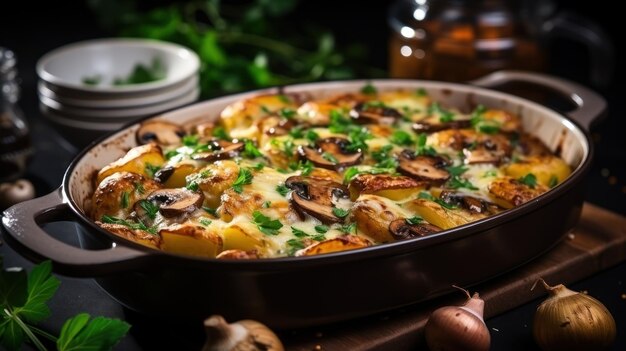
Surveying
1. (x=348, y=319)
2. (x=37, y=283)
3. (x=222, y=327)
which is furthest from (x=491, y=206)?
(x=37, y=283)

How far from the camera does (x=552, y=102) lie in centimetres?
486

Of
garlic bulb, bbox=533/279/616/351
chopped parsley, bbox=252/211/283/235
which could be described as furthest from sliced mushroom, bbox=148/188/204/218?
garlic bulb, bbox=533/279/616/351

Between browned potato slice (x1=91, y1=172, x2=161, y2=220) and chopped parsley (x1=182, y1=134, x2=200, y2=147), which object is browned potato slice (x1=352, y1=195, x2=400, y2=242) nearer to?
browned potato slice (x1=91, y1=172, x2=161, y2=220)

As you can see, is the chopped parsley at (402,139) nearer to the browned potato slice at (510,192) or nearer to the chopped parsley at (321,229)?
the browned potato slice at (510,192)

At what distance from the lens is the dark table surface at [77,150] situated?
2703 millimetres

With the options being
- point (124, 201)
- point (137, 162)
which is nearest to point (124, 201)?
point (124, 201)

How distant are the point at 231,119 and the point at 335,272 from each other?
1.27 m

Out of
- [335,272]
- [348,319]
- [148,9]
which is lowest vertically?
[148,9]

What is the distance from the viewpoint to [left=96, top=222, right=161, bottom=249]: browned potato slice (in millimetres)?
2621

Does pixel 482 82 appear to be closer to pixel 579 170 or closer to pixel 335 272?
pixel 579 170

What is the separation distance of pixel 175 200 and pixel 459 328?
953 mm

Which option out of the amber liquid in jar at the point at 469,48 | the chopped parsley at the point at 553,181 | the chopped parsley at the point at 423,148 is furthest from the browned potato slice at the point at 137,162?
the amber liquid in jar at the point at 469,48

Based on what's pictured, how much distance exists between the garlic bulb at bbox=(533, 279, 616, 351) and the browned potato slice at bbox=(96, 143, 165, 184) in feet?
4.48

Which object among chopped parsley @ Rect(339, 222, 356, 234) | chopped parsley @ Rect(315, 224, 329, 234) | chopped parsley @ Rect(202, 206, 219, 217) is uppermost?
chopped parsley @ Rect(315, 224, 329, 234)
